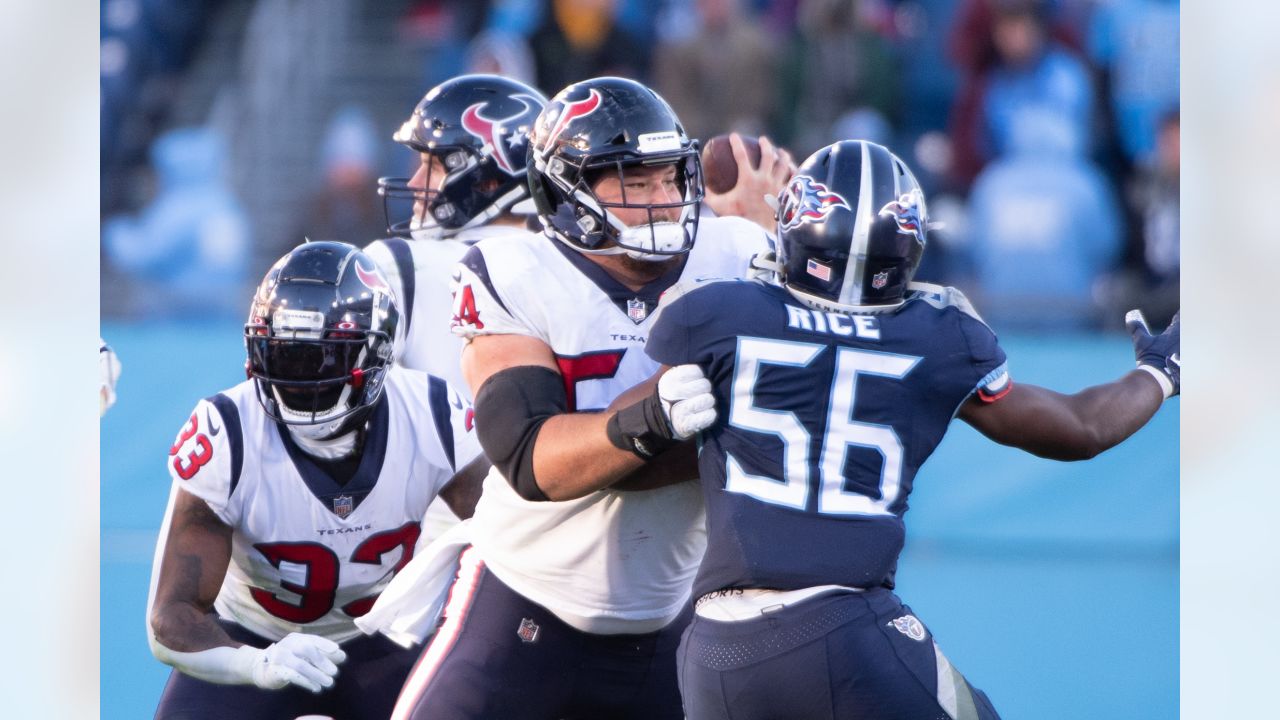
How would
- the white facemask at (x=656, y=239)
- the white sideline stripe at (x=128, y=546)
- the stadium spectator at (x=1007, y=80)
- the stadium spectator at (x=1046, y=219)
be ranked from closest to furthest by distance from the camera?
the white facemask at (x=656, y=239)
the white sideline stripe at (x=128, y=546)
the stadium spectator at (x=1046, y=219)
the stadium spectator at (x=1007, y=80)

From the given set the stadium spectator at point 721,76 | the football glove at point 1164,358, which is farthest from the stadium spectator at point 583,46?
the football glove at point 1164,358

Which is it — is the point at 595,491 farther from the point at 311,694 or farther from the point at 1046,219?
the point at 1046,219

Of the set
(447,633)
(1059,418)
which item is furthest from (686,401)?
(447,633)

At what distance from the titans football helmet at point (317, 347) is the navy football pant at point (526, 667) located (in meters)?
0.47

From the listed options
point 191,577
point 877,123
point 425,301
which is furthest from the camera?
point 877,123

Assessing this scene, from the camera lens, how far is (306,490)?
122 inches

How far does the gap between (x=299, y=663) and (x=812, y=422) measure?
105 centimetres

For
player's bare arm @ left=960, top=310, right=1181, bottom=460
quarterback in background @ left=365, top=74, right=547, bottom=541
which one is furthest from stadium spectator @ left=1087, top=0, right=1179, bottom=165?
player's bare arm @ left=960, top=310, right=1181, bottom=460

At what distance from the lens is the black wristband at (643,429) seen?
235 centimetres

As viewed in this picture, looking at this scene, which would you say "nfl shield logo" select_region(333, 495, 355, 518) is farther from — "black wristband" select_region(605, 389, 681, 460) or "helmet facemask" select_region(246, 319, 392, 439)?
"black wristband" select_region(605, 389, 681, 460)

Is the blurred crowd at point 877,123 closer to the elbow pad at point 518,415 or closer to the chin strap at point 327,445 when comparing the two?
the chin strap at point 327,445

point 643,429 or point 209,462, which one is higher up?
point 643,429

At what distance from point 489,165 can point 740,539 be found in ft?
5.76
